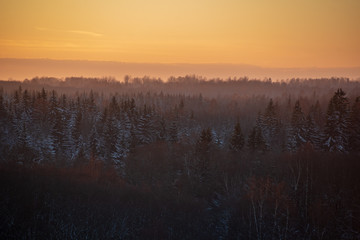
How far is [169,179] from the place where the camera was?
53.4 m

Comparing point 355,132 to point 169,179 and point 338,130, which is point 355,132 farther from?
point 169,179

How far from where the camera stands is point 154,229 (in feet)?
132

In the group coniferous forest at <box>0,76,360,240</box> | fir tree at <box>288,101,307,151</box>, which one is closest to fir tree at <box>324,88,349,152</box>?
coniferous forest at <box>0,76,360,240</box>

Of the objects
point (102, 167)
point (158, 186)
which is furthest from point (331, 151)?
point (102, 167)

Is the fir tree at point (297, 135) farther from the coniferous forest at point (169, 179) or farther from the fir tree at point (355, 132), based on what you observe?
the fir tree at point (355, 132)

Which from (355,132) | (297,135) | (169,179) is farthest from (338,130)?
(169,179)

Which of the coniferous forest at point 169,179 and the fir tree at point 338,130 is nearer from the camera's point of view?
the coniferous forest at point 169,179

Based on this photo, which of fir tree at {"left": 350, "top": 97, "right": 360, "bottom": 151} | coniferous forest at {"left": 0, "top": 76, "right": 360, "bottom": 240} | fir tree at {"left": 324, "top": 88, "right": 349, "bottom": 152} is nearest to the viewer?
coniferous forest at {"left": 0, "top": 76, "right": 360, "bottom": 240}

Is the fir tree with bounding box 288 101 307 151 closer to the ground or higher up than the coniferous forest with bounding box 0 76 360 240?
higher up

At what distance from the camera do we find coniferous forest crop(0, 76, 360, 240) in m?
38.6

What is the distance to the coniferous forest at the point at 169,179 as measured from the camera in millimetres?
38562

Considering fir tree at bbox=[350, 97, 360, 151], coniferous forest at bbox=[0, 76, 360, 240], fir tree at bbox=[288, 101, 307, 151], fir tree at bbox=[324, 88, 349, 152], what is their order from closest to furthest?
1. coniferous forest at bbox=[0, 76, 360, 240]
2. fir tree at bbox=[324, 88, 349, 152]
3. fir tree at bbox=[350, 97, 360, 151]
4. fir tree at bbox=[288, 101, 307, 151]

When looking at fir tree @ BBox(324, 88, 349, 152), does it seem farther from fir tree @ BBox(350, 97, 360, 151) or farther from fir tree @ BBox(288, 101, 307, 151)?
fir tree @ BBox(288, 101, 307, 151)

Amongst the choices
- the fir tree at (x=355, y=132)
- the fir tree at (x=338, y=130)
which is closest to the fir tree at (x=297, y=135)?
the fir tree at (x=338, y=130)
